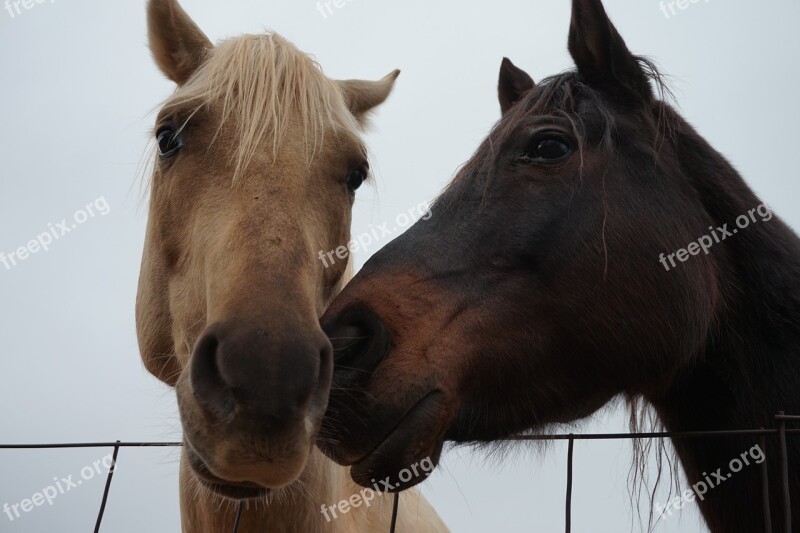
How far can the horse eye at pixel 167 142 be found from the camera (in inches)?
133

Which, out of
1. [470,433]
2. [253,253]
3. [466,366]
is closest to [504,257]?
[466,366]

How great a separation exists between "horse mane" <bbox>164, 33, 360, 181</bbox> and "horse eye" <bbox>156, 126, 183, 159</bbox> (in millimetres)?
112

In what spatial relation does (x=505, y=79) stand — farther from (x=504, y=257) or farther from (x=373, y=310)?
(x=373, y=310)

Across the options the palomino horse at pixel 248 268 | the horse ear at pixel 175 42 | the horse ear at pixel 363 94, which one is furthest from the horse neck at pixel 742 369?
the horse ear at pixel 175 42

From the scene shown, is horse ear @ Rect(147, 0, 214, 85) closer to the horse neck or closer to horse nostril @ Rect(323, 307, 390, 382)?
horse nostril @ Rect(323, 307, 390, 382)

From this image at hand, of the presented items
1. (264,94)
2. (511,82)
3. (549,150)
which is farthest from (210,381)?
(511,82)

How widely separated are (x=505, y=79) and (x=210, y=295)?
2349mm

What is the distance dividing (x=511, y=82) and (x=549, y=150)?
46.2 inches

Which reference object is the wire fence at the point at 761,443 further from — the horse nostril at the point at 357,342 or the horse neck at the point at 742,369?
the horse nostril at the point at 357,342

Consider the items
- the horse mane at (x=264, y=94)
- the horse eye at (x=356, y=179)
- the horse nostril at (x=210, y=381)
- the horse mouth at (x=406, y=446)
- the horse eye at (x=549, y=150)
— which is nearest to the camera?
the horse nostril at (x=210, y=381)

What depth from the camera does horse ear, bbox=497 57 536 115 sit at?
4.30 metres

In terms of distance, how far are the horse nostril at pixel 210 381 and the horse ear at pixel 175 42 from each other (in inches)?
77.2

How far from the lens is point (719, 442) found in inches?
122

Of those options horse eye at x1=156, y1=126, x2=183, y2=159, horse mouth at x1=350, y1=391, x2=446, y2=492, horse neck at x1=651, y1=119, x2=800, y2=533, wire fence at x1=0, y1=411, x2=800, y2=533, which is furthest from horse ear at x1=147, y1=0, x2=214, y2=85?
horse neck at x1=651, y1=119, x2=800, y2=533
